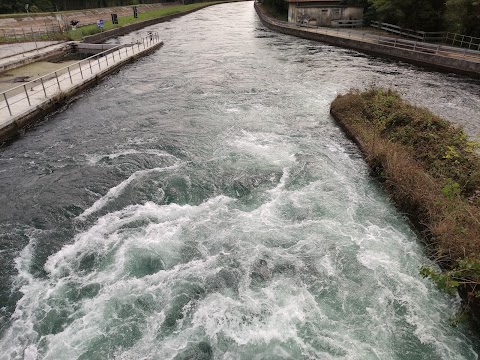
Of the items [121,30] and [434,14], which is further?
[121,30]

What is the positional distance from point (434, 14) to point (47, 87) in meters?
34.8

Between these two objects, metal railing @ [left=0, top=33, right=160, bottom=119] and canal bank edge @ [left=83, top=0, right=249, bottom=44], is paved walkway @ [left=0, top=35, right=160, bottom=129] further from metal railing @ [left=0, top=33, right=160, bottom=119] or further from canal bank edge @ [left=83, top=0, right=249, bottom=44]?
canal bank edge @ [left=83, top=0, right=249, bottom=44]

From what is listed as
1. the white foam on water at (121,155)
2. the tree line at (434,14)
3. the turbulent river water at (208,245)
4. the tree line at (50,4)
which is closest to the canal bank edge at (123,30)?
the tree line at (50,4)

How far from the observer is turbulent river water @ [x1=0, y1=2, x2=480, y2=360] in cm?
763

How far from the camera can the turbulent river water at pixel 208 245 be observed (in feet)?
25.0

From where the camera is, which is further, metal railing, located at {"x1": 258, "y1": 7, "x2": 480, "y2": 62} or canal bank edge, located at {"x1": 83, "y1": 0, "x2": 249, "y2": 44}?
canal bank edge, located at {"x1": 83, "y1": 0, "x2": 249, "y2": 44}

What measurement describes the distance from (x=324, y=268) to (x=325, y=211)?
106 inches

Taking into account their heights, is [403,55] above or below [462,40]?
below

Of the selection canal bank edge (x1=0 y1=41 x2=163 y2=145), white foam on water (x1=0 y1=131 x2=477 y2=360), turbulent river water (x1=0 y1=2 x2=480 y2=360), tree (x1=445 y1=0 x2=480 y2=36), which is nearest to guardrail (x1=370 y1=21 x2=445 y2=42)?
tree (x1=445 y1=0 x2=480 y2=36)

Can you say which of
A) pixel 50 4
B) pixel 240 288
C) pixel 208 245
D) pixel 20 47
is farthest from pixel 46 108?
pixel 50 4

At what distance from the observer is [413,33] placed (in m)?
37.6

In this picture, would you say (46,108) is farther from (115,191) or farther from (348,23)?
(348,23)

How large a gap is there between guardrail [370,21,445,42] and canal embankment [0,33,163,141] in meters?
27.7

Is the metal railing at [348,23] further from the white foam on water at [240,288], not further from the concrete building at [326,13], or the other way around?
the white foam on water at [240,288]
